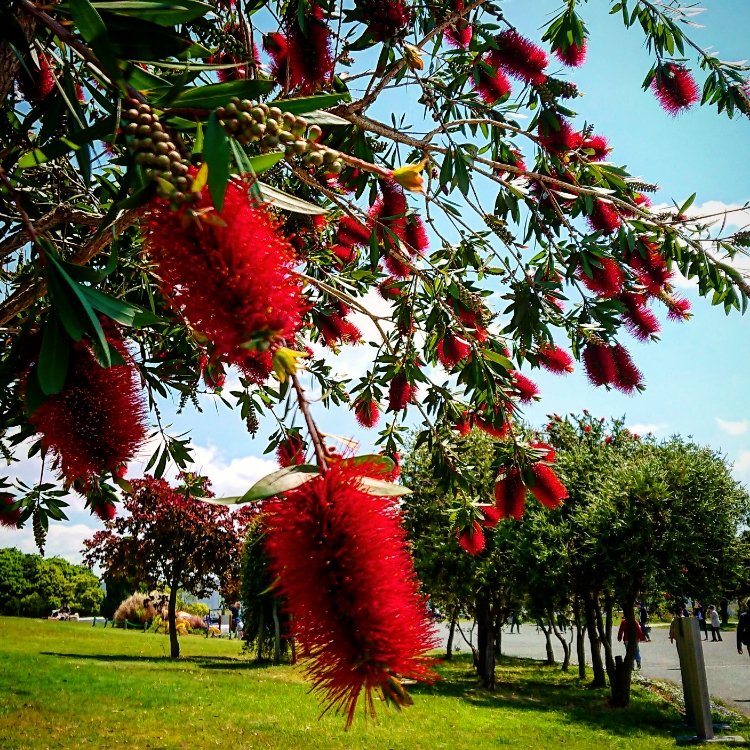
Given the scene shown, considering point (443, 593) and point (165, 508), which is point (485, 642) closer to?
point (443, 593)

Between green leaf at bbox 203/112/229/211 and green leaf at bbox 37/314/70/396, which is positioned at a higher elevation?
green leaf at bbox 203/112/229/211

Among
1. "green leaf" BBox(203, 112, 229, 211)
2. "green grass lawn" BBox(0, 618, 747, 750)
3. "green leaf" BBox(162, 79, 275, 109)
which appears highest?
"green leaf" BBox(162, 79, 275, 109)

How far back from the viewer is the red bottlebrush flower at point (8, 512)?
3270 millimetres

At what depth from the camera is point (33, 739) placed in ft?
22.4

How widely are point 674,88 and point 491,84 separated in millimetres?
935

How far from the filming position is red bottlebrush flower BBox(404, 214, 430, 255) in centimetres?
330

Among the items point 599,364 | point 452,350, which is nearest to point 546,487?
point 599,364

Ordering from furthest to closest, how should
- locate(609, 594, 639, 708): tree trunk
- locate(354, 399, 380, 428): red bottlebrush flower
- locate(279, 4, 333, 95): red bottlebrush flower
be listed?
1. locate(609, 594, 639, 708): tree trunk
2. locate(354, 399, 380, 428): red bottlebrush flower
3. locate(279, 4, 333, 95): red bottlebrush flower

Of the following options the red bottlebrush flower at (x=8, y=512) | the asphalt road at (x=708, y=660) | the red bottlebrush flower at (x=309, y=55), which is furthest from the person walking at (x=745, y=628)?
the red bottlebrush flower at (x=309, y=55)

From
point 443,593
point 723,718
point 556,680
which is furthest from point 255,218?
point 556,680

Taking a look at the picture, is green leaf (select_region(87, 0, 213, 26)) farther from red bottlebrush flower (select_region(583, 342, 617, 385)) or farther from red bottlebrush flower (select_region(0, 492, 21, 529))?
red bottlebrush flower (select_region(0, 492, 21, 529))

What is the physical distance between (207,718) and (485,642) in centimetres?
759

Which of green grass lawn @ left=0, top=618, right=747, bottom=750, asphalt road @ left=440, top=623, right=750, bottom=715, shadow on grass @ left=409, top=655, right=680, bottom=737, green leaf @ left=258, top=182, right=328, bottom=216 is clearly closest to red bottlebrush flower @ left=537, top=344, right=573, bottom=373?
green leaf @ left=258, top=182, right=328, bottom=216

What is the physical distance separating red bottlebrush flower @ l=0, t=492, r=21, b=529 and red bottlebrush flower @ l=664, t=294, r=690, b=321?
340cm
